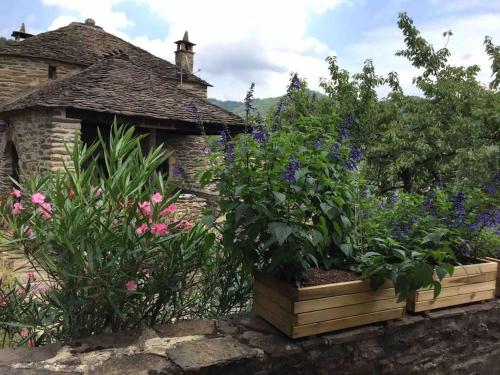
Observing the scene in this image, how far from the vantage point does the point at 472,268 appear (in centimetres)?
222

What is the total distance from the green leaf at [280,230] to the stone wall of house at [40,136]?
7652mm

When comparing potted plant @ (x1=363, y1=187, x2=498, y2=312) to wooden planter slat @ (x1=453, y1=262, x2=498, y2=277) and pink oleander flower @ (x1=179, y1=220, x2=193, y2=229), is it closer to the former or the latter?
wooden planter slat @ (x1=453, y1=262, x2=498, y2=277)

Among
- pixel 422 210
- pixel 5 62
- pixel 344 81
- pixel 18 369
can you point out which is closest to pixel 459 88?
pixel 344 81

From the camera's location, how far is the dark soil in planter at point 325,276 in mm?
1854

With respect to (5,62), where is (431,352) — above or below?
below

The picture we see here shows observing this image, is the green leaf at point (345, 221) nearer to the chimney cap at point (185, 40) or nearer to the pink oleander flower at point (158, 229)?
the pink oleander flower at point (158, 229)

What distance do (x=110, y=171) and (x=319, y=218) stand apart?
3.21ft

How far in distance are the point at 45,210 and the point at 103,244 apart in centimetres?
32

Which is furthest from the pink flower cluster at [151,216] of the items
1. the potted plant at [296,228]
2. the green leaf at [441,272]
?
the green leaf at [441,272]

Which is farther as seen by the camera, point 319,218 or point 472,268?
point 472,268

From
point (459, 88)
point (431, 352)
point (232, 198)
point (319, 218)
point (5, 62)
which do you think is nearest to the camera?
point (319, 218)

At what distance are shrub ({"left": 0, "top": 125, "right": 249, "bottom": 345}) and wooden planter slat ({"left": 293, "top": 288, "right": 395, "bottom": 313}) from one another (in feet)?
1.56

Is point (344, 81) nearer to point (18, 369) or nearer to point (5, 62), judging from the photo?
point (18, 369)

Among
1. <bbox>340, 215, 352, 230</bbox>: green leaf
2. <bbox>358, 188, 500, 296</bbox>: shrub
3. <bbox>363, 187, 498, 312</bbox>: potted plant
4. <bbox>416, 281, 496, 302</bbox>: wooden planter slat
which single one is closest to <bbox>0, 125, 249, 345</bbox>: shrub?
<bbox>340, 215, 352, 230</bbox>: green leaf
